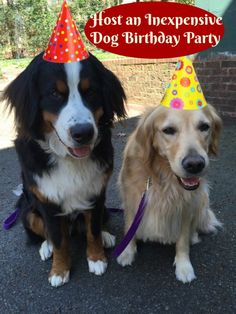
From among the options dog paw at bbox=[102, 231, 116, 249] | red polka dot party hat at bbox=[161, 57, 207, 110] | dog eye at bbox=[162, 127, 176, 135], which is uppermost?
red polka dot party hat at bbox=[161, 57, 207, 110]

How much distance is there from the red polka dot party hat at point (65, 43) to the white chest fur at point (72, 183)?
62 centimetres

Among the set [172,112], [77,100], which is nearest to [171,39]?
[172,112]

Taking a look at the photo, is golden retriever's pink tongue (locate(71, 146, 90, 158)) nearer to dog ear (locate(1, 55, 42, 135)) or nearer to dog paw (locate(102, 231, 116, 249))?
dog ear (locate(1, 55, 42, 135))

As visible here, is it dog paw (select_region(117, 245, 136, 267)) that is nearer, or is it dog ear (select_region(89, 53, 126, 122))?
dog ear (select_region(89, 53, 126, 122))

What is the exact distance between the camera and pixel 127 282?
2.48 meters

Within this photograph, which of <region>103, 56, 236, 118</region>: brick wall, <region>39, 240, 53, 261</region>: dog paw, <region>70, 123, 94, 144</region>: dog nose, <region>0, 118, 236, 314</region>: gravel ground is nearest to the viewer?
<region>70, 123, 94, 144</region>: dog nose

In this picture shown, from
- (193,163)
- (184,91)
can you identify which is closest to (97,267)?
(193,163)

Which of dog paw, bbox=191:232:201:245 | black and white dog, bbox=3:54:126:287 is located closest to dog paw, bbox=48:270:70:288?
black and white dog, bbox=3:54:126:287

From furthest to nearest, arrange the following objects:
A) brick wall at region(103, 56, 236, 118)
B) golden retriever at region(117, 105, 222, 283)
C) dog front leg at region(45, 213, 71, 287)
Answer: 1. brick wall at region(103, 56, 236, 118)
2. dog front leg at region(45, 213, 71, 287)
3. golden retriever at region(117, 105, 222, 283)

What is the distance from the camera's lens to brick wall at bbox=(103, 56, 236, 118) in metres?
5.68

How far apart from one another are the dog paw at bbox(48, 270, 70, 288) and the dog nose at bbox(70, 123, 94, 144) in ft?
Result: 3.35

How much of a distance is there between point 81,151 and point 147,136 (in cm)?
47

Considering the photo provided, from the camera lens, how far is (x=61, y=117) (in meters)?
1.98

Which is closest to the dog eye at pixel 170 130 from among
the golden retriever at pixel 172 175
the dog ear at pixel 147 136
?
the golden retriever at pixel 172 175
